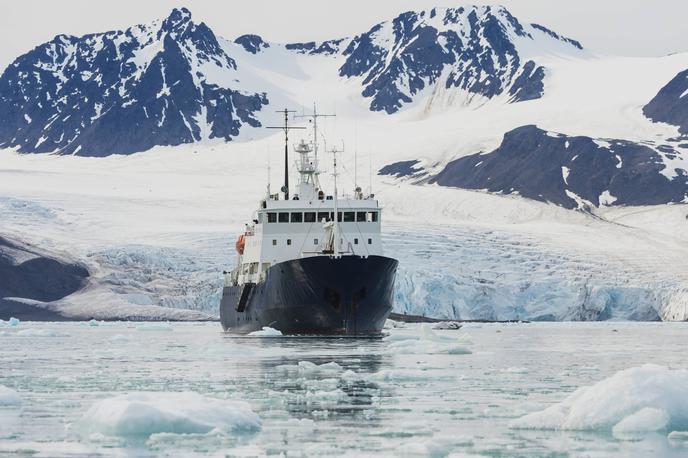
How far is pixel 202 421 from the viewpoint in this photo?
18547mm

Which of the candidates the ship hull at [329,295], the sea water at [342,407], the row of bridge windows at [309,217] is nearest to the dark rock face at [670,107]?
the row of bridge windows at [309,217]

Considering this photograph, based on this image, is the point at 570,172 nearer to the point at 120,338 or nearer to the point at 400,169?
the point at 400,169

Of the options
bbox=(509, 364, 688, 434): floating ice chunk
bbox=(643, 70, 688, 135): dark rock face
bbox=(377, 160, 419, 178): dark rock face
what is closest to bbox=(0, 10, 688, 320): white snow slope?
bbox=(377, 160, 419, 178): dark rock face

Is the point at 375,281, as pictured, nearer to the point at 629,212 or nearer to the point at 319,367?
the point at 319,367

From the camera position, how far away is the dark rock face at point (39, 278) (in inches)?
3836

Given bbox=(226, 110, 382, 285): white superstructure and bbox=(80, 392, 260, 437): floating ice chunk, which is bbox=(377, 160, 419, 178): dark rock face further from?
bbox=(80, 392, 260, 437): floating ice chunk

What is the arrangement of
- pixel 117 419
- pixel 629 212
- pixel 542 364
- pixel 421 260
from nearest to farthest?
pixel 117 419
pixel 542 364
pixel 421 260
pixel 629 212

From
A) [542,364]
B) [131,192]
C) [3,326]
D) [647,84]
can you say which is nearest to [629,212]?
[647,84]

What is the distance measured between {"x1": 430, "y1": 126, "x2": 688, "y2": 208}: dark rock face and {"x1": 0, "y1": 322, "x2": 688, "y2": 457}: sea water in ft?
436

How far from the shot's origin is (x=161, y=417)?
60.8ft

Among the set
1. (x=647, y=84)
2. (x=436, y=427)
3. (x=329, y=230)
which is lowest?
(x=436, y=427)

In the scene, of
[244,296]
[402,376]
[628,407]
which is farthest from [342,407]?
[244,296]

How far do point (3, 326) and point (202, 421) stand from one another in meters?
55.8

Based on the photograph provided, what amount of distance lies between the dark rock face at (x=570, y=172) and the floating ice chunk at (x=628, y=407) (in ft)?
475
